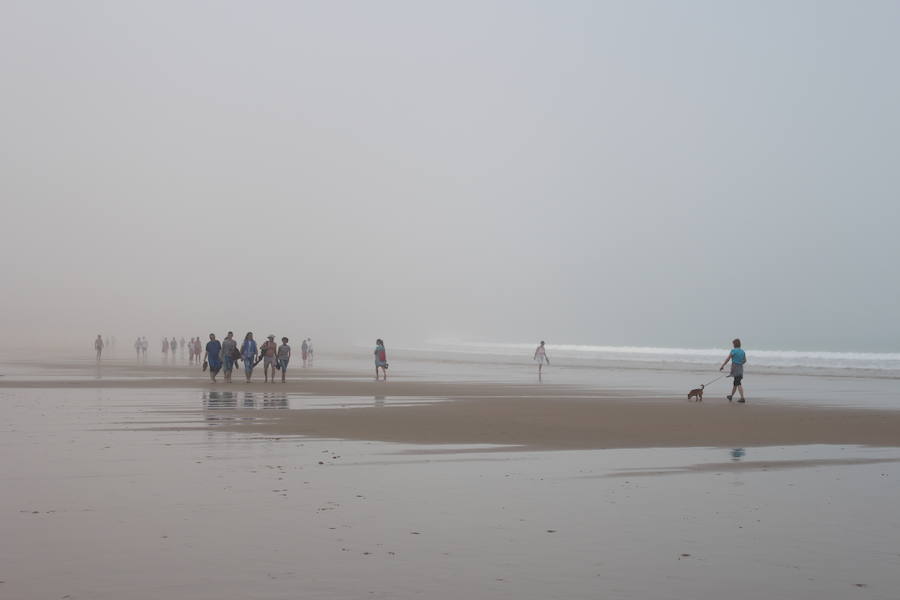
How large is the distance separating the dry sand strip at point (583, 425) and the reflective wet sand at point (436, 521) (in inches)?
65.9

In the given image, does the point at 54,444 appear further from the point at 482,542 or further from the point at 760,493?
the point at 760,493

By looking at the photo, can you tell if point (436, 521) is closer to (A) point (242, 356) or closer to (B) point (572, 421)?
(B) point (572, 421)

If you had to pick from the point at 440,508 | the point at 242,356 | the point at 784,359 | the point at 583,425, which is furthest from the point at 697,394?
the point at 784,359

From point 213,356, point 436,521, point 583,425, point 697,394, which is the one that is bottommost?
point 436,521

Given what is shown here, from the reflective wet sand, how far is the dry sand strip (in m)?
1.67

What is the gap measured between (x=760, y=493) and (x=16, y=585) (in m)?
8.58

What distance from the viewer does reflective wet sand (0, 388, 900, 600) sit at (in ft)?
25.5

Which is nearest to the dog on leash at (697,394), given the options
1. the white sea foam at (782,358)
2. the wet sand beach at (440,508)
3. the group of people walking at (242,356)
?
the wet sand beach at (440,508)

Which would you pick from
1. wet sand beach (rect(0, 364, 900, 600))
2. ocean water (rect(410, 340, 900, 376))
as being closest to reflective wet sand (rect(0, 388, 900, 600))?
wet sand beach (rect(0, 364, 900, 600))

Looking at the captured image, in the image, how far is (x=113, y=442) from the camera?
16875mm

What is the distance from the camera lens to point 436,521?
10.3 meters

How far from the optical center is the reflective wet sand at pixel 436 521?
778cm

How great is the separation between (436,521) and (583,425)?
12006 millimetres

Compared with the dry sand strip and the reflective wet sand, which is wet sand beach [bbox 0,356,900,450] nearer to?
the dry sand strip
